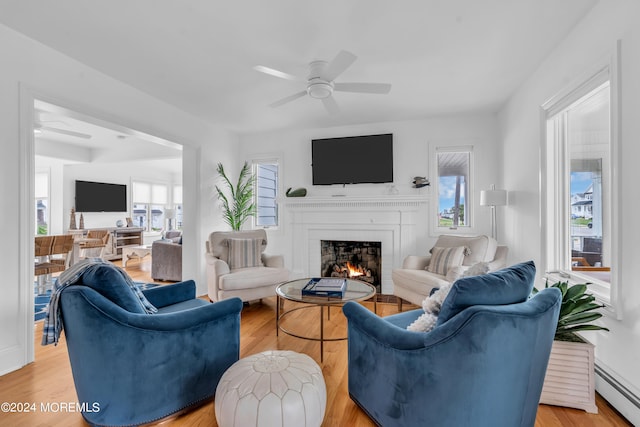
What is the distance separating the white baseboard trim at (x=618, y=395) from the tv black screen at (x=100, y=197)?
890 cm

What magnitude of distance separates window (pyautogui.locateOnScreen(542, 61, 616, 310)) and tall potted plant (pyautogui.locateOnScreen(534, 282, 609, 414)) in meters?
0.23

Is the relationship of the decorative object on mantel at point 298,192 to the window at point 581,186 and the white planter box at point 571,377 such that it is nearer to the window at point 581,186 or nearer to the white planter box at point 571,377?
the window at point 581,186

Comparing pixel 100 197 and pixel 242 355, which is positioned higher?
pixel 100 197

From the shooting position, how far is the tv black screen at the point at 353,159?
441 centimetres

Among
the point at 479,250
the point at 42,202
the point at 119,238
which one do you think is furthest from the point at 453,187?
the point at 42,202

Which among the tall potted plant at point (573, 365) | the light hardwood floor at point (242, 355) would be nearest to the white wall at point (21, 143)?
the light hardwood floor at point (242, 355)

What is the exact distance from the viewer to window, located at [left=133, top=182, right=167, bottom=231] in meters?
8.44

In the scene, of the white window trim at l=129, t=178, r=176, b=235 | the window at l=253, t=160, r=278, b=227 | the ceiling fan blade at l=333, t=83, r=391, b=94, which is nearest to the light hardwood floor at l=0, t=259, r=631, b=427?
the ceiling fan blade at l=333, t=83, r=391, b=94

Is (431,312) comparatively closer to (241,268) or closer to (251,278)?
(251,278)

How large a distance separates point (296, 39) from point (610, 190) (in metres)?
2.37

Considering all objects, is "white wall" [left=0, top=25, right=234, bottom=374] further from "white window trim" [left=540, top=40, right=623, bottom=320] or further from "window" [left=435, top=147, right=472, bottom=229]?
"window" [left=435, top=147, right=472, bottom=229]

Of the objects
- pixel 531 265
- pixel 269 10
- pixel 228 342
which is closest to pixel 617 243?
pixel 531 265

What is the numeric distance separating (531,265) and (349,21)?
1896mm

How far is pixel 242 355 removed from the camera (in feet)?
7.97
